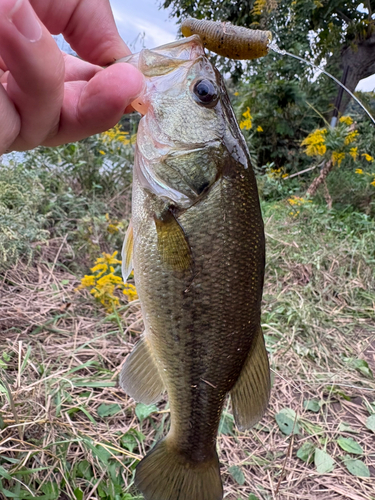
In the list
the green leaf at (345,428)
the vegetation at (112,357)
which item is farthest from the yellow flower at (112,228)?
the green leaf at (345,428)

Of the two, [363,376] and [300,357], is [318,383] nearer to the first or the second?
[300,357]

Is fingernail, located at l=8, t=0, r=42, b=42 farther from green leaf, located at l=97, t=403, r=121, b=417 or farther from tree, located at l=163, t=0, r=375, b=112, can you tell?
tree, located at l=163, t=0, r=375, b=112

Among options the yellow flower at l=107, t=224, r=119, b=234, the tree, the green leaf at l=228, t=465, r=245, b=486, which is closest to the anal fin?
the green leaf at l=228, t=465, r=245, b=486

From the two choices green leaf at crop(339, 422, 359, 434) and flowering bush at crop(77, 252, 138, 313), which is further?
flowering bush at crop(77, 252, 138, 313)

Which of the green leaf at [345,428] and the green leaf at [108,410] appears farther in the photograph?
the green leaf at [345,428]

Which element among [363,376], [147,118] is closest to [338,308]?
[363,376]

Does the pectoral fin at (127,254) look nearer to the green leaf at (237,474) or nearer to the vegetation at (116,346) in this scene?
the vegetation at (116,346)

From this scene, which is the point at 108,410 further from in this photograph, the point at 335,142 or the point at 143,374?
the point at 335,142
